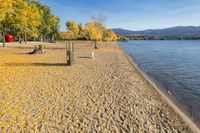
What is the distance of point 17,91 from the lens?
36.2ft

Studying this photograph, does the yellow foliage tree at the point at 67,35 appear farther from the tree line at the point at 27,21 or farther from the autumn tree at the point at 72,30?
the tree line at the point at 27,21

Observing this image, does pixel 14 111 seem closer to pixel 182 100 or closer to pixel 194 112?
pixel 194 112

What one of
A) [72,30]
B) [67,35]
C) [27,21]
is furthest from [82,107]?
[72,30]

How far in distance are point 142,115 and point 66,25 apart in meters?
112

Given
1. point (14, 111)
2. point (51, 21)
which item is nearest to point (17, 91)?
point (14, 111)

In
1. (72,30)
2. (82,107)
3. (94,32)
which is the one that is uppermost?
(72,30)

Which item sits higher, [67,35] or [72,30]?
[72,30]

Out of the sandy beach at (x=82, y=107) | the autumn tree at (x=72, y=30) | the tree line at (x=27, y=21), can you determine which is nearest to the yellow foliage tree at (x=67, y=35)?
the autumn tree at (x=72, y=30)

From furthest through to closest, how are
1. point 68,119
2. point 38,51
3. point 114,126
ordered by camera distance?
1. point 38,51
2. point 68,119
3. point 114,126

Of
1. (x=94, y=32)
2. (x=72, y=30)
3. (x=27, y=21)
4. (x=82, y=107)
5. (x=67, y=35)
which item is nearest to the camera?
(x=82, y=107)

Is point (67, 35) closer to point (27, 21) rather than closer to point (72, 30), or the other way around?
point (72, 30)

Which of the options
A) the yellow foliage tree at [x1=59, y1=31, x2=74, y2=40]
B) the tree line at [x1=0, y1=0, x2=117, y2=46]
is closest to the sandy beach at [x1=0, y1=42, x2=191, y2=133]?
the tree line at [x1=0, y1=0, x2=117, y2=46]

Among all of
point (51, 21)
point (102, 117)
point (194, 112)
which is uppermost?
point (51, 21)

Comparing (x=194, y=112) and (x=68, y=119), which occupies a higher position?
(x=68, y=119)
